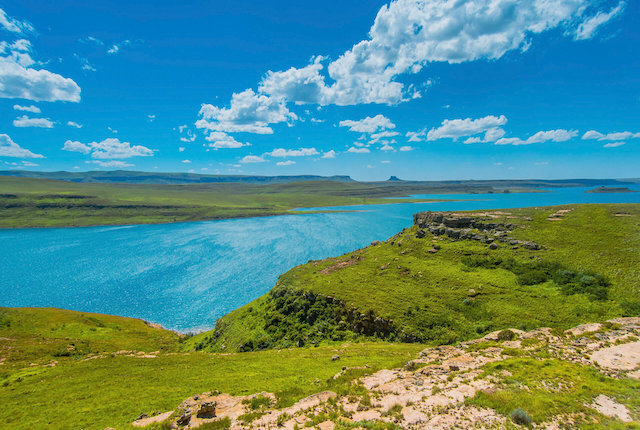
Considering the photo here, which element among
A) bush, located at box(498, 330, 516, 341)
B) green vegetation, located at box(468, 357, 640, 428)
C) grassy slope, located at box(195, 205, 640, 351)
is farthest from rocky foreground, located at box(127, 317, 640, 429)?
grassy slope, located at box(195, 205, 640, 351)

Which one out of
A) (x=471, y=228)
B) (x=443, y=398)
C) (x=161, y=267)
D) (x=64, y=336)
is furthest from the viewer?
(x=161, y=267)

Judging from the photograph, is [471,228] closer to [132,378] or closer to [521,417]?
[521,417]

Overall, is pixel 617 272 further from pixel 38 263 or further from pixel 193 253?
pixel 38 263

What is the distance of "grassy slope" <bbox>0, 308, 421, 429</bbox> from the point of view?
19.3 metres

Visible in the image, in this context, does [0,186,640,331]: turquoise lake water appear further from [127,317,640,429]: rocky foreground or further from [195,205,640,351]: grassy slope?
[127,317,640,429]: rocky foreground

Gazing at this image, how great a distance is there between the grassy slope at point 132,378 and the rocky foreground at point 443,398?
2003 mm

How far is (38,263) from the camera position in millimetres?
111750

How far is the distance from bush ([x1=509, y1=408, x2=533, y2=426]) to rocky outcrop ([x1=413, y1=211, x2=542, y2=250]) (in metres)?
36.9

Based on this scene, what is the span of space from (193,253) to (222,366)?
107 m

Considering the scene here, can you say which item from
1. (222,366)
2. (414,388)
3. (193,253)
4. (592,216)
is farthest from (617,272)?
(193,253)

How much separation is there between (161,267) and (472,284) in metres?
106

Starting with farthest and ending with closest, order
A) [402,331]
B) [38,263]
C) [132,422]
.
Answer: [38,263] < [402,331] < [132,422]

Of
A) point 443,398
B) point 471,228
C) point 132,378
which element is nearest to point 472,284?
point 471,228

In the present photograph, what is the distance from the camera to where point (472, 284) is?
119 ft
